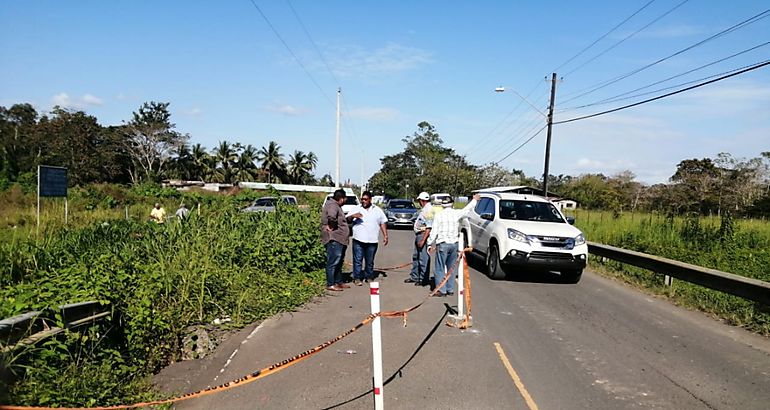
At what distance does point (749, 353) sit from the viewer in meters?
6.84

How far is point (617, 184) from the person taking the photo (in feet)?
257

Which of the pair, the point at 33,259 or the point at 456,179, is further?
the point at 456,179

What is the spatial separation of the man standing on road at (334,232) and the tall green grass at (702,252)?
6.55m

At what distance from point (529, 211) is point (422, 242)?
3.63m

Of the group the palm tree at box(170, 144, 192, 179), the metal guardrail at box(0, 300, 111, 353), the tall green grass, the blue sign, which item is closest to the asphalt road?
the tall green grass

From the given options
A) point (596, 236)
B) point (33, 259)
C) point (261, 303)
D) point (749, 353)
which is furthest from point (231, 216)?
point (596, 236)

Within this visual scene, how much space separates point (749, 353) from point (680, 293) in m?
4.25

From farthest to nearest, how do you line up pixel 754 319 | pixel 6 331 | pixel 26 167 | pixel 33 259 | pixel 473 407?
pixel 26 167
pixel 754 319
pixel 33 259
pixel 473 407
pixel 6 331

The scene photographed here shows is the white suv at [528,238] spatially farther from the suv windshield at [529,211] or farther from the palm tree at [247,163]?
the palm tree at [247,163]

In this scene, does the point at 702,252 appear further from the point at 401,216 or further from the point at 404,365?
the point at 401,216

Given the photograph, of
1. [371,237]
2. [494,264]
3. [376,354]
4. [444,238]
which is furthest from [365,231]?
[376,354]

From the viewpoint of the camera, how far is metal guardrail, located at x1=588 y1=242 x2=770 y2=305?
27.3 ft

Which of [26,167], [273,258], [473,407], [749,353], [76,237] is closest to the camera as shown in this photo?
[473,407]

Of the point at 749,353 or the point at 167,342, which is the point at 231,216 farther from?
the point at 749,353
